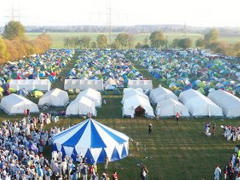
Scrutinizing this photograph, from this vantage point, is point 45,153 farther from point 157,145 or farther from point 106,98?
point 106,98

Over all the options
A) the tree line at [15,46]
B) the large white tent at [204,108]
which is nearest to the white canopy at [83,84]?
the large white tent at [204,108]

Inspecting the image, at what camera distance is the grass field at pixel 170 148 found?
17.1 m

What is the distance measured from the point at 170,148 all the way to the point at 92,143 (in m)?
5.00

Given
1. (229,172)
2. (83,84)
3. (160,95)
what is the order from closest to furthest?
(229,172)
(160,95)
(83,84)

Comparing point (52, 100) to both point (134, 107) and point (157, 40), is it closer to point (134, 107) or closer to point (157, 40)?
point (134, 107)

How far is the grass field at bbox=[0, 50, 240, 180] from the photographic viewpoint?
17.1 metres

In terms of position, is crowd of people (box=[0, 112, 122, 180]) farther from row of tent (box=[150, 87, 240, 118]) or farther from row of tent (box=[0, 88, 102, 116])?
row of tent (box=[150, 87, 240, 118])

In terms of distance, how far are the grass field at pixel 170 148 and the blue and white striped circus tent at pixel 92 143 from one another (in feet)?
2.07

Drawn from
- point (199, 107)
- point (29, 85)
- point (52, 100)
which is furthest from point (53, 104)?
point (199, 107)

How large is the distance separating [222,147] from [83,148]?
8313mm

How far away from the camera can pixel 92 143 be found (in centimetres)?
1772

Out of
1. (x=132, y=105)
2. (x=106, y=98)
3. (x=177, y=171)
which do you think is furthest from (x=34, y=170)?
(x=106, y=98)

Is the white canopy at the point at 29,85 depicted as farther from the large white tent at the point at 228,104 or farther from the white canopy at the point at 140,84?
the large white tent at the point at 228,104

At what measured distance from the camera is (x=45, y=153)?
18.9m
